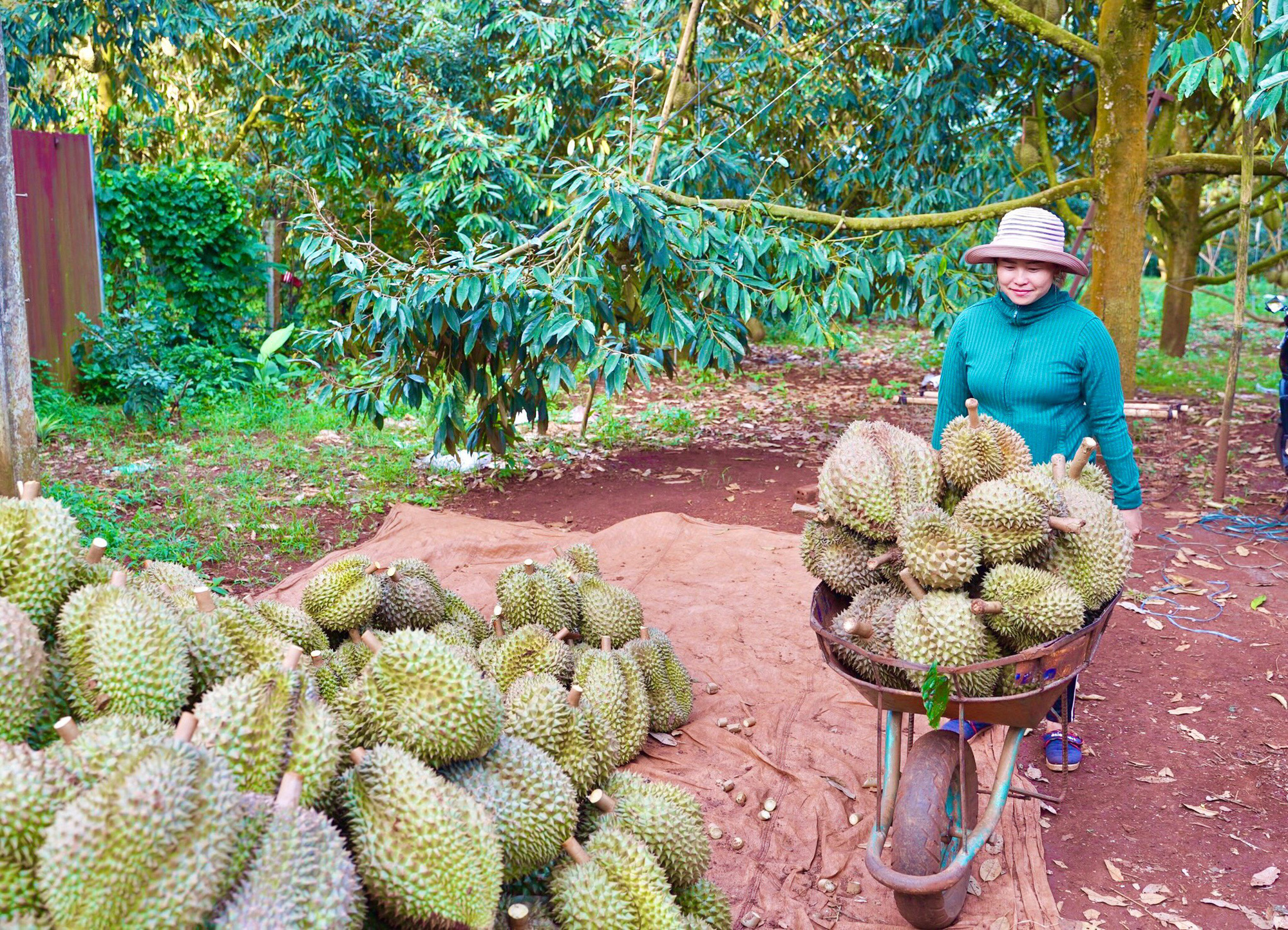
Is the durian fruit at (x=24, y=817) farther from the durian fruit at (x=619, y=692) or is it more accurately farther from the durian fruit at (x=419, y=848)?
the durian fruit at (x=619, y=692)

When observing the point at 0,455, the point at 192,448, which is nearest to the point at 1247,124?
the point at 0,455

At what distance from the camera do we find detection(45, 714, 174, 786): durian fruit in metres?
1.51

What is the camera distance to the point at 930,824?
2.64m

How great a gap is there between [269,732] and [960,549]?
1.78 meters

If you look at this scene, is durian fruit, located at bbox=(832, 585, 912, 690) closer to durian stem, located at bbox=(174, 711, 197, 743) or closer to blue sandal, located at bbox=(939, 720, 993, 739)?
blue sandal, located at bbox=(939, 720, 993, 739)

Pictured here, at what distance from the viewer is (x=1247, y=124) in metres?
5.97

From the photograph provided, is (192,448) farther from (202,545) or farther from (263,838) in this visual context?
(263,838)

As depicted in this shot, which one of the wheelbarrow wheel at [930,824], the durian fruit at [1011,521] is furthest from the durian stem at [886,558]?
the wheelbarrow wheel at [930,824]

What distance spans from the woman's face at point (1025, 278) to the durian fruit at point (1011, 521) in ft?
3.59

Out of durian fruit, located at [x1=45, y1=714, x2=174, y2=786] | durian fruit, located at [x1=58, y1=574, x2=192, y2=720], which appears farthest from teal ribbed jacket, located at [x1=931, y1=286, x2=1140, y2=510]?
durian fruit, located at [x1=45, y1=714, x2=174, y2=786]

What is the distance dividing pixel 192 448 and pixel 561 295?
4048mm

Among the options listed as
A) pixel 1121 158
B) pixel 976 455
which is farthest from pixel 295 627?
pixel 1121 158

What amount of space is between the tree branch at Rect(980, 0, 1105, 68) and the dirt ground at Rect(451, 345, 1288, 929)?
10.3 ft

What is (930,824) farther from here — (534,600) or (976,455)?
(534,600)
